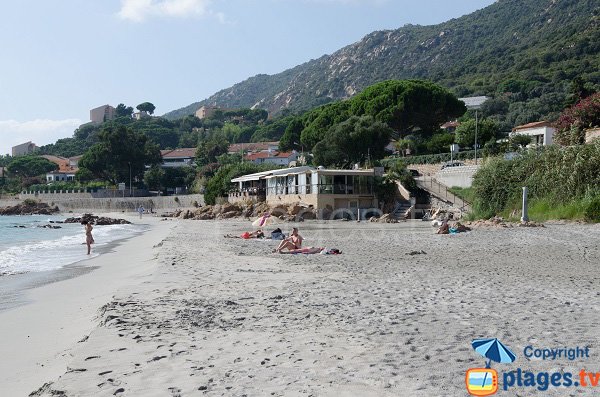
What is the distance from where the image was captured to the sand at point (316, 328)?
178 inches

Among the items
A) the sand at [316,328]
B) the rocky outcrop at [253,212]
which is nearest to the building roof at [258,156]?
the rocky outcrop at [253,212]

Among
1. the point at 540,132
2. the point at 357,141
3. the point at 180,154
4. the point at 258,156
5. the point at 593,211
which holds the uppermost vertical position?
the point at 180,154

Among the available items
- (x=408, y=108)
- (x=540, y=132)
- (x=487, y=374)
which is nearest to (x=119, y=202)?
Answer: (x=408, y=108)

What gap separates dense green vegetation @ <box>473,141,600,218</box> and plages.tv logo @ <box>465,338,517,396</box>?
767 inches

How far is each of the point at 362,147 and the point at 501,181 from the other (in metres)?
24.1

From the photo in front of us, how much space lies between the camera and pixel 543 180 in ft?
80.3

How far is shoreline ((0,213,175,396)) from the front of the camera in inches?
215

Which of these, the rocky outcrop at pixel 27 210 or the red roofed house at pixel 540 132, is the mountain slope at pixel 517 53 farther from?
the rocky outcrop at pixel 27 210

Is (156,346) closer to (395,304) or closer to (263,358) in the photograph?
(263,358)

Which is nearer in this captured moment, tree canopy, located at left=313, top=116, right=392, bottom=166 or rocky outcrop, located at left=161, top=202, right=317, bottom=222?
rocky outcrop, located at left=161, top=202, right=317, bottom=222

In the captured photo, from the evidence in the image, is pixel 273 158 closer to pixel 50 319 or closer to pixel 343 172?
pixel 343 172

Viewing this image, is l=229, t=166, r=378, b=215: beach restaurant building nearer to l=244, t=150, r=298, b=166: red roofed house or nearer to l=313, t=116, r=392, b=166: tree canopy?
l=313, t=116, r=392, b=166: tree canopy

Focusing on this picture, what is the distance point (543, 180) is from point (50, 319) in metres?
21.6

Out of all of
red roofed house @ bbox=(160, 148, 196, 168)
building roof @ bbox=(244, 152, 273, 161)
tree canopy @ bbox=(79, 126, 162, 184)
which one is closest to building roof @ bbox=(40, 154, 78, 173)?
red roofed house @ bbox=(160, 148, 196, 168)
